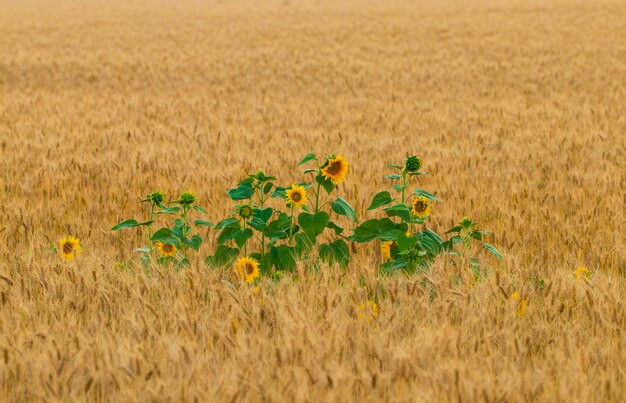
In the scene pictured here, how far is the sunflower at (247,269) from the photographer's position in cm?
263

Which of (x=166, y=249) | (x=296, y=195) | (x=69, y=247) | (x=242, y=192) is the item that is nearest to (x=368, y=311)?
(x=296, y=195)

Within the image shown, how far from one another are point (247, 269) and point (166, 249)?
0.39 meters

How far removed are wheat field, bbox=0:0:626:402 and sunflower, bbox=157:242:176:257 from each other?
0.15 m

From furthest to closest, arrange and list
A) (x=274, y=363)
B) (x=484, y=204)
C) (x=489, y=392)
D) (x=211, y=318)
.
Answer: (x=484, y=204) → (x=211, y=318) → (x=274, y=363) → (x=489, y=392)

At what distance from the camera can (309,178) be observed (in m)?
4.81

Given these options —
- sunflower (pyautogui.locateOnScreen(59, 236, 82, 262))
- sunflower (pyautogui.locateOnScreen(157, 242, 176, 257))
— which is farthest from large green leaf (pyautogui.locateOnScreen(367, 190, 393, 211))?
sunflower (pyautogui.locateOnScreen(59, 236, 82, 262))

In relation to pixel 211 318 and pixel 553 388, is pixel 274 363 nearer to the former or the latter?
pixel 211 318

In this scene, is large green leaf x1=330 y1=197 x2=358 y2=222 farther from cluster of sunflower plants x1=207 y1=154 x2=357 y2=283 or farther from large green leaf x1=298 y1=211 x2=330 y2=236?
large green leaf x1=298 y1=211 x2=330 y2=236

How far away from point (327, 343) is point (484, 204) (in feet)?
6.88

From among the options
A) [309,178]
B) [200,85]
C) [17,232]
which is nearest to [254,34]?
[200,85]

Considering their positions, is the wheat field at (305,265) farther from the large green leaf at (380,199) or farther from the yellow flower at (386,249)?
the large green leaf at (380,199)

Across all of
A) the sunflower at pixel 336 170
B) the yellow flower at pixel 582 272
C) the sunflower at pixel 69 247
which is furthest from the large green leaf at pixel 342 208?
the sunflower at pixel 69 247

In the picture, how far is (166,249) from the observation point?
2.93m

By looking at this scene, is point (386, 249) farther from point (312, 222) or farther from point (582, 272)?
point (582, 272)
